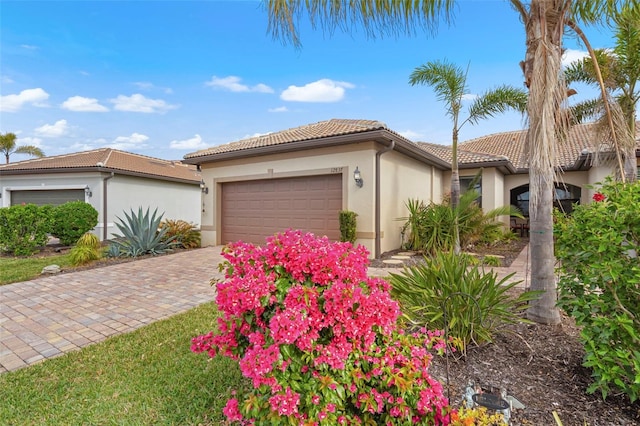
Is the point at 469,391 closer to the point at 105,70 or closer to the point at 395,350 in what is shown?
the point at 395,350

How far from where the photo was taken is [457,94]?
9.13m

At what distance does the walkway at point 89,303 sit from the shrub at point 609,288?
453 cm

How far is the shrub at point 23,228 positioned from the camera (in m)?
9.94

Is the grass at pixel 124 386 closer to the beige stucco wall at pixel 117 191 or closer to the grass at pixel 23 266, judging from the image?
the grass at pixel 23 266

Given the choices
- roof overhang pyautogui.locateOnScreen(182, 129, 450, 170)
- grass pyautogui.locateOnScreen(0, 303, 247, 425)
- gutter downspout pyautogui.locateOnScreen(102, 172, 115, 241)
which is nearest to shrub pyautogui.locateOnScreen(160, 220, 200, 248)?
roof overhang pyautogui.locateOnScreen(182, 129, 450, 170)

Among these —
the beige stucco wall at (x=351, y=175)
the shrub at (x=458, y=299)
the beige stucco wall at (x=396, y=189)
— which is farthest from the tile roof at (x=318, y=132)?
the shrub at (x=458, y=299)

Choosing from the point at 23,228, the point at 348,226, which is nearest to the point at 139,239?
the point at 23,228

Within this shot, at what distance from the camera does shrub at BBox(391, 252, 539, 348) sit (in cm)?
293

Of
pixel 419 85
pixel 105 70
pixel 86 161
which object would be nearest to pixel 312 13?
pixel 419 85

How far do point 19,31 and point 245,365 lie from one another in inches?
414

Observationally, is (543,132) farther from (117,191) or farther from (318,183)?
(117,191)

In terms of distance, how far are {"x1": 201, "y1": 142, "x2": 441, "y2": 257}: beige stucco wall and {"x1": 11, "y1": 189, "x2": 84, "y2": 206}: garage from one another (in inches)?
280

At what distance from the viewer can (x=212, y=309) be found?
15.5 ft

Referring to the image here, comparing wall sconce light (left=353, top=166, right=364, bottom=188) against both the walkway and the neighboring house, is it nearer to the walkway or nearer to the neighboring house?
the walkway
